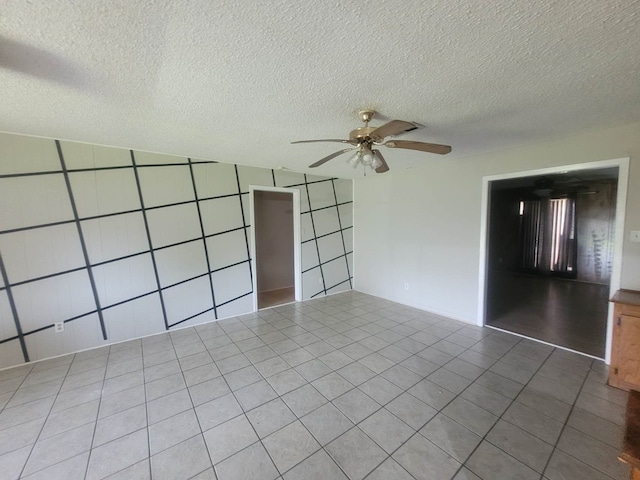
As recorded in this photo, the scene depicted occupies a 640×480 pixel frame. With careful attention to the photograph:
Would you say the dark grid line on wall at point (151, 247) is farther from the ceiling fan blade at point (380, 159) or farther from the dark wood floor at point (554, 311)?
the dark wood floor at point (554, 311)

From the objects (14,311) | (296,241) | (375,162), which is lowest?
(14,311)

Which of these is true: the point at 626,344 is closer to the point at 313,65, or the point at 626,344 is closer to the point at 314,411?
the point at 314,411

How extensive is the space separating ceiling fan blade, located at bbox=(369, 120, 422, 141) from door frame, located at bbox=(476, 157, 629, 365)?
2.26 metres

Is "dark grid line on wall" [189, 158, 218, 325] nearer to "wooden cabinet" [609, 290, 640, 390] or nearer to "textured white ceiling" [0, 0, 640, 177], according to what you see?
"textured white ceiling" [0, 0, 640, 177]

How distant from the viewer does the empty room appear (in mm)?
1285

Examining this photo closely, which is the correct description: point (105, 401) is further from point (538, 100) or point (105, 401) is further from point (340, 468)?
point (538, 100)

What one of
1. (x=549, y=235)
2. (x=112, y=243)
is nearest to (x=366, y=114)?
(x=112, y=243)

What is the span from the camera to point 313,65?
146cm

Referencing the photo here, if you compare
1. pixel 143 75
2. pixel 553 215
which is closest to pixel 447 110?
pixel 143 75

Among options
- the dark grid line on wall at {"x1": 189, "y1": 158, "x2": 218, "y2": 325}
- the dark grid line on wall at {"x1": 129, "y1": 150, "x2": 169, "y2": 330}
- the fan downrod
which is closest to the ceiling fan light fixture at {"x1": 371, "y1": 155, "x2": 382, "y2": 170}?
the fan downrod

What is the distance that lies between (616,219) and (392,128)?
271cm

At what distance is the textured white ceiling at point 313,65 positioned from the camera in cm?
110

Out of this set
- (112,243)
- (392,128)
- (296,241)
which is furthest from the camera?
(296,241)

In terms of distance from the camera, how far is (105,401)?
208cm
